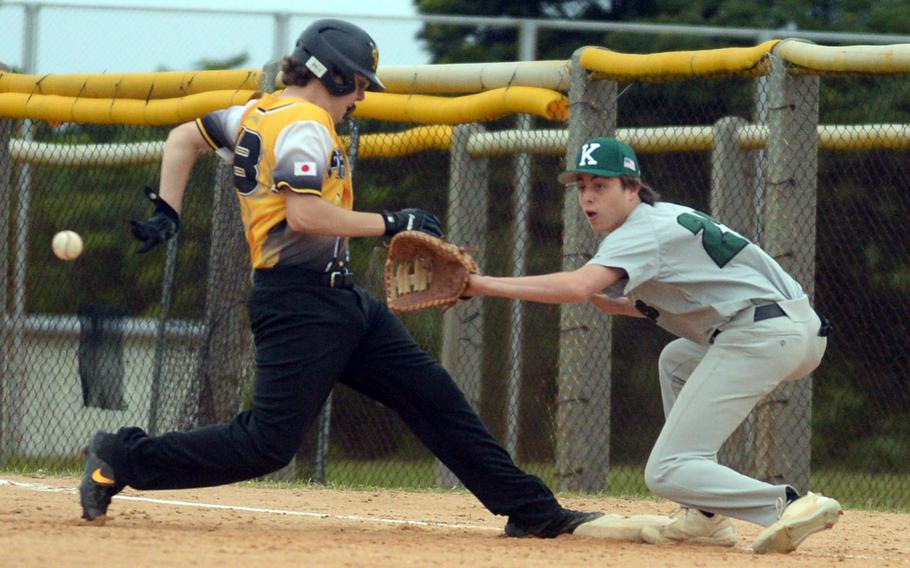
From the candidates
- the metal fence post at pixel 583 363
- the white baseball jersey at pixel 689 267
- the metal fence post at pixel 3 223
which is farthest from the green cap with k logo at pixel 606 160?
the metal fence post at pixel 3 223

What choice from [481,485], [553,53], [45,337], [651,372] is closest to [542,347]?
[651,372]

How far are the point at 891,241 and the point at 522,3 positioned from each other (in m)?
6.04

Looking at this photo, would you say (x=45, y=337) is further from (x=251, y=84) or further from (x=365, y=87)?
(x=365, y=87)

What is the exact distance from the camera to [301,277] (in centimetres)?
528

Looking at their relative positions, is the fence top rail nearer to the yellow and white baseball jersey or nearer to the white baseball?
the yellow and white baseball jersey

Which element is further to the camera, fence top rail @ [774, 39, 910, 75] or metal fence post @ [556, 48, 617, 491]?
metal fence post @ [556, 48, 617, 491]

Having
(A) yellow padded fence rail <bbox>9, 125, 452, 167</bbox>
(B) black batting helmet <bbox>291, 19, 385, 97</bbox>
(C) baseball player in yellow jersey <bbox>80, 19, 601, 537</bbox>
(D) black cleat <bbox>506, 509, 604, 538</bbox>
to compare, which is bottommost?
(D) black cleat <bbox>506, 509, 604, 538</bbox>

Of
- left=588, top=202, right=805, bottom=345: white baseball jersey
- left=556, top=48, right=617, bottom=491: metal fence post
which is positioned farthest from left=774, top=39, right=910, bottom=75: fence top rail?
left=588, top=202, right=805, bottom=345: white baseball jersey

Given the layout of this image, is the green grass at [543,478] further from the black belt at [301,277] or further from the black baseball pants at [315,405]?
the black belt at [301,277]

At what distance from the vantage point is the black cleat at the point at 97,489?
5.51 metres

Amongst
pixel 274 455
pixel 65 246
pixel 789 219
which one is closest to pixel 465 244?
pixel 789 219

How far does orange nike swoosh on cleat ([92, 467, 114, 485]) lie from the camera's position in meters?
5.50

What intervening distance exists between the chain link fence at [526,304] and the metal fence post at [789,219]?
0.01 m

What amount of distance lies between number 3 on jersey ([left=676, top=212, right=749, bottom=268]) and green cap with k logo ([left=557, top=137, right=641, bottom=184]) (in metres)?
0.25
